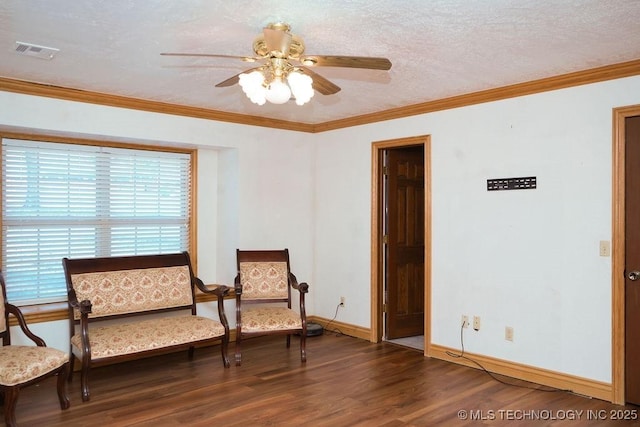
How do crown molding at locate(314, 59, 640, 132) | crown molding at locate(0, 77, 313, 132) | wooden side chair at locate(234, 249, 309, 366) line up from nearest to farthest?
crown molding at locate(314, 59, 640, 132) < crown molding at locate(0, 77, 313, 132) < wooden side chair at locate(234, 249, 309, 366)

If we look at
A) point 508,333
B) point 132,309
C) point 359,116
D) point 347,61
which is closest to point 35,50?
point 347,61

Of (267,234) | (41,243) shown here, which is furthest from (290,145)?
(41,243)

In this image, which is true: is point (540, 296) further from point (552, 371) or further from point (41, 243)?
point (41, 243)

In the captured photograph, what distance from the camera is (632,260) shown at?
11.4 ft

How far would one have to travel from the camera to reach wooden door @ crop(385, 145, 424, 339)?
528 centimetres

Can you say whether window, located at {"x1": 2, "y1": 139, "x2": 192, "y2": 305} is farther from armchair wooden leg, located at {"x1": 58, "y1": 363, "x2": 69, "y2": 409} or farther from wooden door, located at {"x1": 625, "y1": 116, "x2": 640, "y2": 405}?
wooden door, located at {"x1": 625, "y1": 116, "x2": 640, "y2": 405}

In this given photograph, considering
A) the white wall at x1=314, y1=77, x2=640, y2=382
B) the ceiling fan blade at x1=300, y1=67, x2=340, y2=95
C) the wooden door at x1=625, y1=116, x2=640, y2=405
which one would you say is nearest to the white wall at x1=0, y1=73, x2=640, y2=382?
the white wall at x1=314, y1=77, x2=640, y2=382

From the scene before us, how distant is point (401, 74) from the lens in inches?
147

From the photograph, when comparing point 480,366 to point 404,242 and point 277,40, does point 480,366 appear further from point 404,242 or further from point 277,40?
point 277,40

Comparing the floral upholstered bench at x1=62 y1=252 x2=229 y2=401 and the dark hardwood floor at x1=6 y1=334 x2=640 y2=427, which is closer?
the dark hardwood floor at x1=6 y1=334 x2=640 y2=427

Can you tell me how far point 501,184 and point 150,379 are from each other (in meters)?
3.21

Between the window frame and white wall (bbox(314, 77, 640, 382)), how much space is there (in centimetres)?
198

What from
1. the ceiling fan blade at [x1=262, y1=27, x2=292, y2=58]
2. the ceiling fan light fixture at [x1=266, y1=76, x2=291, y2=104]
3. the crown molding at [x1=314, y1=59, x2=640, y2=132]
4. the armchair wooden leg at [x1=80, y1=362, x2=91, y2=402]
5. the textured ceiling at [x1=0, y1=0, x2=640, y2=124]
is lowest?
the armchair wooden leg at [x1=80, y1=362, x2=91, y2=402]

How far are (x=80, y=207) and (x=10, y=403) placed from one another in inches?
80.2
